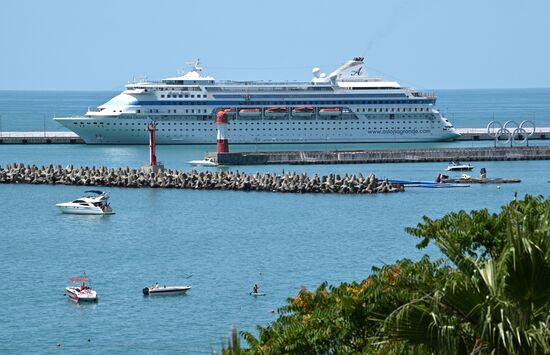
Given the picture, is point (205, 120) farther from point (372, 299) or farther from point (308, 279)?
point (372, 299)

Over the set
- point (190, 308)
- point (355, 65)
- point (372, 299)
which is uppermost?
point (355, 65)

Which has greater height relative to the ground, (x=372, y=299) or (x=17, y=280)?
(x=372, y=299)

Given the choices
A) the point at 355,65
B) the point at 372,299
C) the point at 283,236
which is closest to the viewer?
the point at 372,299

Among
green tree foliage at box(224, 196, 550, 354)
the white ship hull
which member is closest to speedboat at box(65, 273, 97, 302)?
green tree foliage at box(224, 196, 550, 354)

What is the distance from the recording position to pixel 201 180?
4847 cm

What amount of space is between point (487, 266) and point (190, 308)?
1556 cm

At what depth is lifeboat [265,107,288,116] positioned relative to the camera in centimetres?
7475

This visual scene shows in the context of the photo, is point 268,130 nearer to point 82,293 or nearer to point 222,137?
point 222,137

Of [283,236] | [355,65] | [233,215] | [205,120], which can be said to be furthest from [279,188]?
[355,65]

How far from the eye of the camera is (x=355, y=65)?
80.5m

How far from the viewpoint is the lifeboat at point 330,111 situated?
2970 inches

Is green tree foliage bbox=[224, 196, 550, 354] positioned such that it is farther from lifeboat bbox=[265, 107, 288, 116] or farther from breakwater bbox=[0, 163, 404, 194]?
lifeboat bbox=[265, 107, 288, 116]

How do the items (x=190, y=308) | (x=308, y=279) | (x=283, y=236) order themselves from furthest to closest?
(x=283, y=236)
(x=308, y=279)
(x=190, y=308)

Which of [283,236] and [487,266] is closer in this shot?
[487,266]
